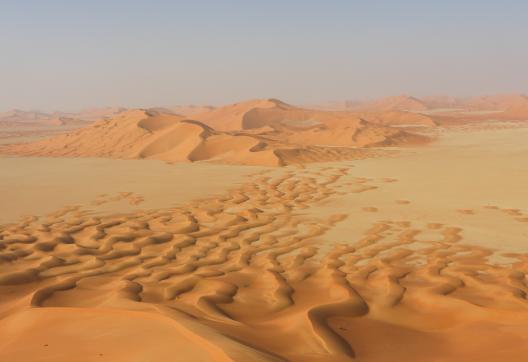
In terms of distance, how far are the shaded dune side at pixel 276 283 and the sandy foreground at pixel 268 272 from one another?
2cm

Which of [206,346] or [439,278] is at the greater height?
[206,346]

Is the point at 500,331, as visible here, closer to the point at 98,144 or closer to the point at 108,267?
the point at 108,267

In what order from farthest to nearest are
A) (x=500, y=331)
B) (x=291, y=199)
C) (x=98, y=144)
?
(x=98, y=144)
(x=291, y=199)
(x=500, y=331)

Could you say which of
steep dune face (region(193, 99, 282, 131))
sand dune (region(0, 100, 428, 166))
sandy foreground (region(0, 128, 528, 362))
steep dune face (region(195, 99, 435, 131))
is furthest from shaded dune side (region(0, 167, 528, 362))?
steep dune face (region(193, 99, 282, 131))

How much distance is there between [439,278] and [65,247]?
4006mm

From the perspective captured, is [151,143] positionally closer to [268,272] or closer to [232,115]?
[268,272]

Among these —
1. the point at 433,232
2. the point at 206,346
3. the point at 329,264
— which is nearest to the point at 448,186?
the point at 433,232

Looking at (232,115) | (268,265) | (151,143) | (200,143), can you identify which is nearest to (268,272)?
(268,265)

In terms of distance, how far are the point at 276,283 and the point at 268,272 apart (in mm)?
333

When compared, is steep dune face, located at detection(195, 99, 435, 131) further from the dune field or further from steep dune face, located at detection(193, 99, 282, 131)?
the dune field

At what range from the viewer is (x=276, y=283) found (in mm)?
4316

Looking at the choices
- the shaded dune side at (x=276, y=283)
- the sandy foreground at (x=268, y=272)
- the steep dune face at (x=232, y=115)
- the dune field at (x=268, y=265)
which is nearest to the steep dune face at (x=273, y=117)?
the steep dune face at (x=232, y=115)

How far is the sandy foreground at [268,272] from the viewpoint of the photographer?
9.60ft

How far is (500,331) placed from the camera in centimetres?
317
